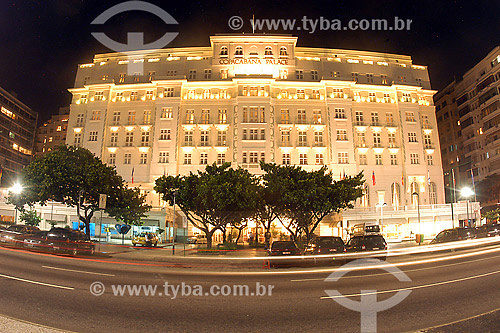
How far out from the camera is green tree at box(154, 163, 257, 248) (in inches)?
1243

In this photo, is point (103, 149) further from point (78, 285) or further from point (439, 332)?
point (439, 332)

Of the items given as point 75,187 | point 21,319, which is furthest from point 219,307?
point 75,187

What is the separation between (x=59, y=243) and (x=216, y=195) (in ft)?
46.7

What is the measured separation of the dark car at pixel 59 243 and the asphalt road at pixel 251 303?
918 cm

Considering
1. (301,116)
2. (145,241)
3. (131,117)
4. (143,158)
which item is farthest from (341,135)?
(131,117)

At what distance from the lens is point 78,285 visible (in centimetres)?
1042

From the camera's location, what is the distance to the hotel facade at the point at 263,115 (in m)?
53.6

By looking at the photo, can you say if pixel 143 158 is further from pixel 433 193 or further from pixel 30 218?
pixel 433 193

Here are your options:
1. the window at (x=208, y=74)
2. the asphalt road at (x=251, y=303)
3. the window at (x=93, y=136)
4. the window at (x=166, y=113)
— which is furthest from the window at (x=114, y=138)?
the asphalt road at (x=251, y=303)

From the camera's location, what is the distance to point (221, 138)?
179 feet

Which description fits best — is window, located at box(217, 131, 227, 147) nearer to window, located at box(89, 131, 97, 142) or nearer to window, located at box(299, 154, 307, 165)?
window, located at box(299, 154, 307, 165)

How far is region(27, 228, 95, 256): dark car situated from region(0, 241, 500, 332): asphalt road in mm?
9178

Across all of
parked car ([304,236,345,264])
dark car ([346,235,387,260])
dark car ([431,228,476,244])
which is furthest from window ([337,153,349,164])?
parked car ([304,236,345,264])

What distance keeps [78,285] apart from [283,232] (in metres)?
41.8
